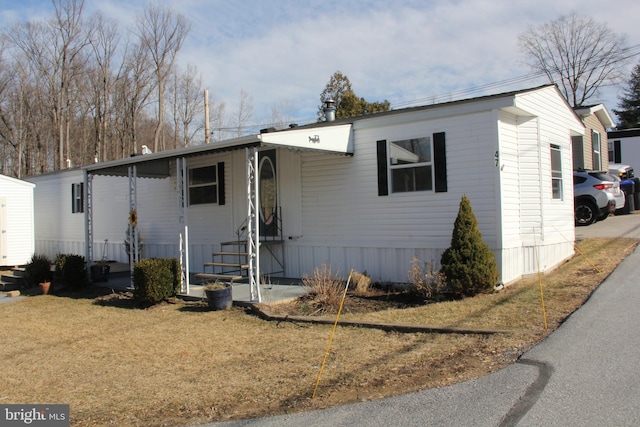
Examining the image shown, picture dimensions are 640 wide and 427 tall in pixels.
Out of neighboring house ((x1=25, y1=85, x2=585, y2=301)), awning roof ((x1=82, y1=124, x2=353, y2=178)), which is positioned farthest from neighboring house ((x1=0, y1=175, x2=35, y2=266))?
awning roof ((x1=82, y1=124, x2=353, y2=178))

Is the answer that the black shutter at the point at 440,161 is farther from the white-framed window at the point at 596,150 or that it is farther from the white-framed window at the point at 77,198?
the white-framed window at the point at 77,198

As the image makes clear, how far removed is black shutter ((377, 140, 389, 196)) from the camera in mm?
9758

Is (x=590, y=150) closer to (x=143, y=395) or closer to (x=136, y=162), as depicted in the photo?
(x=136, y=162)

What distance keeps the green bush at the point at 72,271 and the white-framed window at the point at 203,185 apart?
3.00m

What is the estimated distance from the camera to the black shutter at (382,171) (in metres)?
9.76

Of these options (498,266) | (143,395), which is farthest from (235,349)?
(498,266)

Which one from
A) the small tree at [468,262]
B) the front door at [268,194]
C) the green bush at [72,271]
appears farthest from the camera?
the green bush at [72,271]

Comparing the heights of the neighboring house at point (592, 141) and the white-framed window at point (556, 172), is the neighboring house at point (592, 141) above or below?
above

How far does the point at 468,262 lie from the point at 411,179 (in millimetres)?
2163

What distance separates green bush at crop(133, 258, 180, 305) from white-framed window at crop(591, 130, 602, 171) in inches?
583

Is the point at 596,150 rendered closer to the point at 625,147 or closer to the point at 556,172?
the point at 556,172

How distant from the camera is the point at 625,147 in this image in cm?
2514
